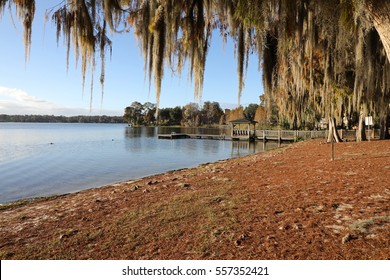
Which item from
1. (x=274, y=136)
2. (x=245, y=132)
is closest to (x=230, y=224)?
(x=274, y=136)

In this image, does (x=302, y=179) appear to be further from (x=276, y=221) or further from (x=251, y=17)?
(x=251, y=17)

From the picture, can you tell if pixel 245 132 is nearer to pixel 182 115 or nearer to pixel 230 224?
pixel 230 224

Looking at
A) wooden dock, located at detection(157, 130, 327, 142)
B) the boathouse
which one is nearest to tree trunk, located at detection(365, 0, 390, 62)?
wooden dock, located at detection(157, 130, 327, 142)

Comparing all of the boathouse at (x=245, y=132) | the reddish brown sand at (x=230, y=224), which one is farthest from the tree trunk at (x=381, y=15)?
the boathouse at (x=245, y=132)

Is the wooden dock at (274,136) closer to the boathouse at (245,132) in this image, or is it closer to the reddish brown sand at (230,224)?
the boathouse at (245,132)

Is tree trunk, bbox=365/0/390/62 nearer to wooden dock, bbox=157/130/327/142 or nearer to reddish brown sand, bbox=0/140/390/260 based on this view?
reddish brown sand, bbox=0/140/390/260

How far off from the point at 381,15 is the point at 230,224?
2.81m

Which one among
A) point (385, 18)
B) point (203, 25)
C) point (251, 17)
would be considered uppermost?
point (203, 25)

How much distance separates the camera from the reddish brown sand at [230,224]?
2957mm

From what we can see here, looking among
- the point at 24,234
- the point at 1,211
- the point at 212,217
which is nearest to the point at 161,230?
the point at 212,217

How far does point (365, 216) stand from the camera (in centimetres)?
348

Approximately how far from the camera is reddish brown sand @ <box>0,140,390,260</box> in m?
2.96

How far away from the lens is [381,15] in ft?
7.54

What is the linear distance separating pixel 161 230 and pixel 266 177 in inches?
149
